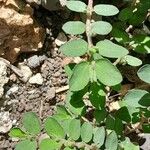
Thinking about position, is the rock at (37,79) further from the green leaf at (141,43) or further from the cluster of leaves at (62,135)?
the green leaf at (141,43)

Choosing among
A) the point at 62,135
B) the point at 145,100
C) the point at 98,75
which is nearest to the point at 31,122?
the point at 62,135

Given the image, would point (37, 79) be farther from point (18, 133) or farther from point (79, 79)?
point (79, 79)

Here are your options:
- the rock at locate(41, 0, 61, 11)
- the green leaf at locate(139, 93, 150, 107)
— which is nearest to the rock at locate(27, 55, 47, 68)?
the rock at locate(41, 0, 61, 11)

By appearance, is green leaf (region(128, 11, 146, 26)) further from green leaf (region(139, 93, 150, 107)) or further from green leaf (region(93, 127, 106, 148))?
green leaf (region(93, 127, 106, 148))

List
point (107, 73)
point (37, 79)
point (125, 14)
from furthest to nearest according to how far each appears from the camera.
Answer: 1. point (37, 79)
2. point (125, 14)
3. point (107, 73)

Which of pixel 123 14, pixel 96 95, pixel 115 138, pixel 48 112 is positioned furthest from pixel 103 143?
pixel 123 14

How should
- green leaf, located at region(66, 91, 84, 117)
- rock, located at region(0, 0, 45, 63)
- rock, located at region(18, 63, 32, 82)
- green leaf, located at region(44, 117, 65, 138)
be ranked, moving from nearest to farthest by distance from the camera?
green leaf, located at region(44, 117, 65, 138) < green leaf, located at region(66, 91, 84, 117) < rock, located at region(0, 0, 45, 63) < rock, located at region(18, 63, 32, 82)
